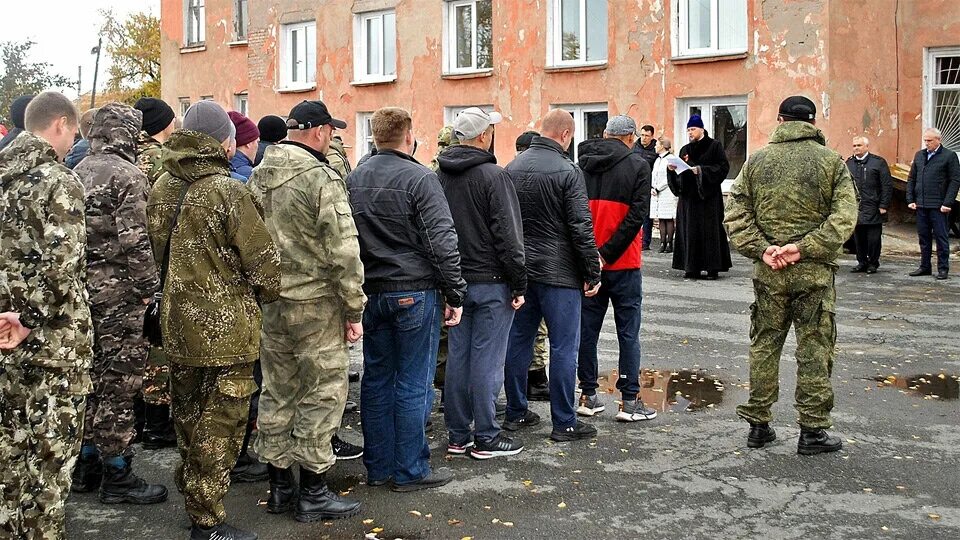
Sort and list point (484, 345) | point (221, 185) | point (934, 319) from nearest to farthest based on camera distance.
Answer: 1. point (221, 185)
2. point (484, 345)
3. point (934, 319)

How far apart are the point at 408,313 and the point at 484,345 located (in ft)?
2.77

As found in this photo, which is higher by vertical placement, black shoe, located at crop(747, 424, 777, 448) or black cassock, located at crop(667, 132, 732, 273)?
black cassock, located at crop(667, 132, 732, 273)

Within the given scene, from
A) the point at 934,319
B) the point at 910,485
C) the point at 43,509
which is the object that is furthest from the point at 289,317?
the point at 934,319

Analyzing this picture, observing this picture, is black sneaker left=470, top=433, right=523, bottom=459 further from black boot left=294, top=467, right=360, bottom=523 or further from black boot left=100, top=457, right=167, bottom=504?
black boot left=100, top=457, right=167, bottom=504

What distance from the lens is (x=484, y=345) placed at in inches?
269

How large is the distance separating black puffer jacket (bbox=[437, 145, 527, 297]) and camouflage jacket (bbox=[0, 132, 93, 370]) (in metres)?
2.56

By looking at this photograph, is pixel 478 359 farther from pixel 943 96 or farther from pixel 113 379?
pixel 943 96

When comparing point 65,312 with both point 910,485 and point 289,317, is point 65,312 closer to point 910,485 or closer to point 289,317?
point 289,317

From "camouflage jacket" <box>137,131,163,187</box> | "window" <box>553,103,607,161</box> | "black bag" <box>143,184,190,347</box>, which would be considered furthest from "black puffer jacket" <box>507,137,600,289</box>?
"window" <box>553,103,607,161</box>

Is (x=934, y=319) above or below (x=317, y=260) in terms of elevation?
below

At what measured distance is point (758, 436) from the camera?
7.09 metres

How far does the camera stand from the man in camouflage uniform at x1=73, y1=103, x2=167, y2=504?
6.07 m

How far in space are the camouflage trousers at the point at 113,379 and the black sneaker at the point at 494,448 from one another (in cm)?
204

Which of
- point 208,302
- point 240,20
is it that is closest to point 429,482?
point 208,302
